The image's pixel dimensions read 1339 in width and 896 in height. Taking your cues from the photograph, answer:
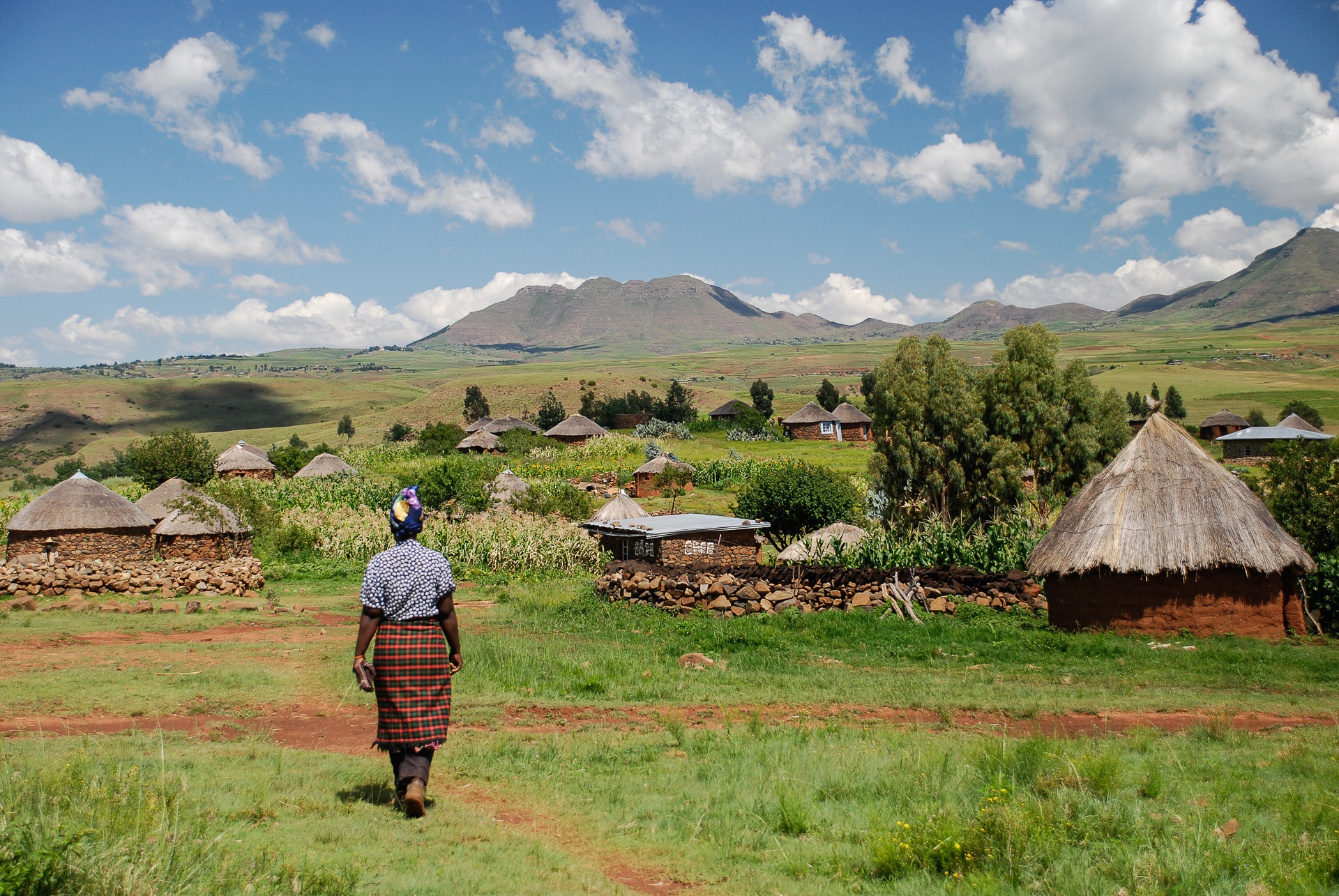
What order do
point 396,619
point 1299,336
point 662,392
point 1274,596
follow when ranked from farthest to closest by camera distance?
point 1299,336 → point 662,392 → point 1274,596 → point 396,619

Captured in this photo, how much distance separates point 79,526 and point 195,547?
2.91 meters

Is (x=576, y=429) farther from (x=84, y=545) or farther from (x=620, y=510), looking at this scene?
(x=84, y=545)

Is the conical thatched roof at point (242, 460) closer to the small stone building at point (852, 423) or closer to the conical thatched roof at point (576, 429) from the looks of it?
the conical thatched roof at point (576, 429)

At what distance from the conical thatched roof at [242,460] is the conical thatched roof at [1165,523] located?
155ft

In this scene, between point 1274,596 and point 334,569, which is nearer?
point 1274,596

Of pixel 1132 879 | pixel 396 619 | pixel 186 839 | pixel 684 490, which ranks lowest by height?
pixel 684 490

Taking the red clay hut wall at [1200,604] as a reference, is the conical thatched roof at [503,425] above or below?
above

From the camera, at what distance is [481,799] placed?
20.9 ft

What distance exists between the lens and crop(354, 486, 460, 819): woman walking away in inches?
226

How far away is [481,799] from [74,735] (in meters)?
4.13

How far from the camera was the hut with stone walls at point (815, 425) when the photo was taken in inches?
2749

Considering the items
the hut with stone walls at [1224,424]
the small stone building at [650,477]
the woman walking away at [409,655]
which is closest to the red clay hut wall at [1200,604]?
the woman walking away at [409,655]

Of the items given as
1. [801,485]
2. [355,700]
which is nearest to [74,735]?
[355,700]

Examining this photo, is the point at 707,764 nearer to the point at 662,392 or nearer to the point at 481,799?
the point at 481,799
